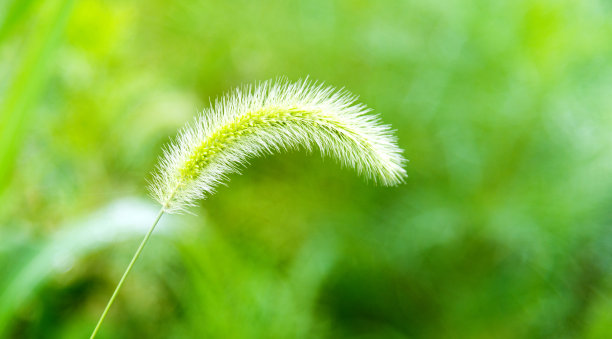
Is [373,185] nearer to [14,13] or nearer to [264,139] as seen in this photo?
[14,13]

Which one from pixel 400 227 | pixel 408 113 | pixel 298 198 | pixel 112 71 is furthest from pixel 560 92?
pixel 112 71

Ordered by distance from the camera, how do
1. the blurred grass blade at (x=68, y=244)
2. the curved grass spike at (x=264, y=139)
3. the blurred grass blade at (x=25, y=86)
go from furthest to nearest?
the blurred grass blade at (x=68, y=244) → the blurred grass blade at (x=25, y=86) → the curved grass spike at (x=264, y=139)

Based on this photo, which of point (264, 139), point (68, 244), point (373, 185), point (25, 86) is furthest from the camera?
point (373, 185)

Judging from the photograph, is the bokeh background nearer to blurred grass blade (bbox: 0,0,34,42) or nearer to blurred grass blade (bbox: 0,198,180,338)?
blurred grass blade (bbox: 0,198,180,338)

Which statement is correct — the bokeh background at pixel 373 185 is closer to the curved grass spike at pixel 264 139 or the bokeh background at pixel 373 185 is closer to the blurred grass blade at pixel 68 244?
the blurred grass blade at pixel 68 244

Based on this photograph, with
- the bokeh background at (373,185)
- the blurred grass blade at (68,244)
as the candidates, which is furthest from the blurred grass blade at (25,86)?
the bokeh background at (373,185)

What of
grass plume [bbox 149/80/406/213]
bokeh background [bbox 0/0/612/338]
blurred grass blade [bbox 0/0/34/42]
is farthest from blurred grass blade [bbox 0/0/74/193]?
bokeh background [bbox 0/0/612/338]

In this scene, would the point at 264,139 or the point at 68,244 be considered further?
the point at 68,244

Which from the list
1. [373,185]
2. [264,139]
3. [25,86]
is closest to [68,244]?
[25,86]

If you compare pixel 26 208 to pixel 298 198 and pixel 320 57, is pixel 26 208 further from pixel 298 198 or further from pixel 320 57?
pixel 320 57
